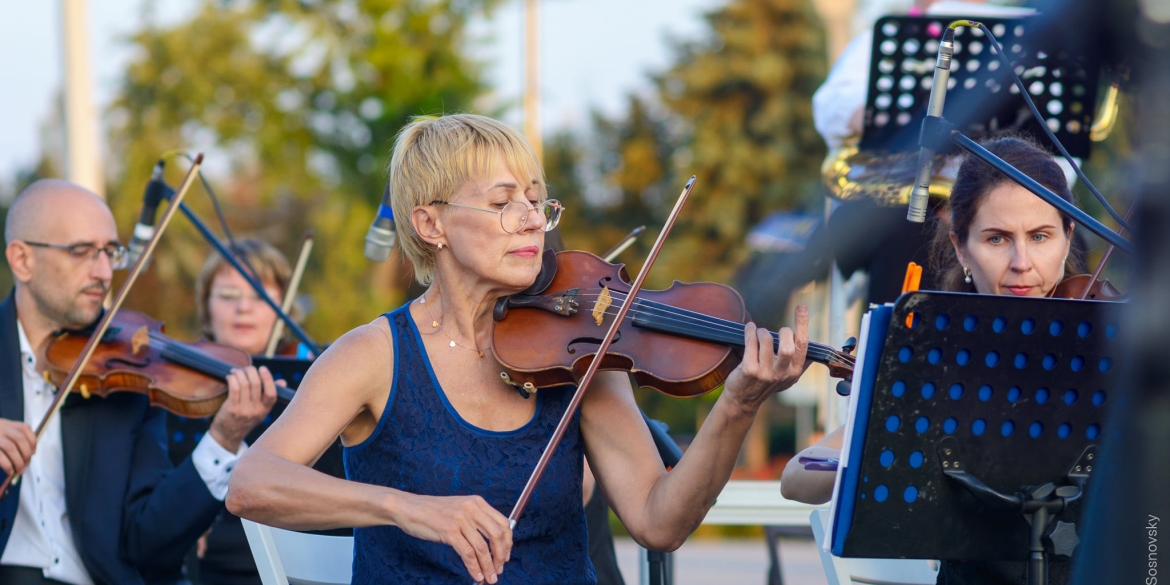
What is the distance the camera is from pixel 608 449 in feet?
7.05

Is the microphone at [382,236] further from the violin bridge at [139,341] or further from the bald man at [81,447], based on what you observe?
the violin bridge at [139,341]

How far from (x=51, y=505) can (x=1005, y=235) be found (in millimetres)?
2355

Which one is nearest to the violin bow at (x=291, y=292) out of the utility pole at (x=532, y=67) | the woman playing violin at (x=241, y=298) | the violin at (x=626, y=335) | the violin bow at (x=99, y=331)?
the woman playing violin at (x=241, y=298)

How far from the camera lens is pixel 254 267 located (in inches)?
152

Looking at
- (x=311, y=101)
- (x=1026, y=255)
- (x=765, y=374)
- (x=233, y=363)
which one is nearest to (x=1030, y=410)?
(x=765, y=374)

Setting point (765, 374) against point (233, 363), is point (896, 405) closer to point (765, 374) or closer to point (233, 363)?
point (765, 374)

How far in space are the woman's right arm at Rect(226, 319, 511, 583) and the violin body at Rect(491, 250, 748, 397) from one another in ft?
0.82

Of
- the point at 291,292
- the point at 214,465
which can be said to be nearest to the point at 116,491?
the point at 214,465

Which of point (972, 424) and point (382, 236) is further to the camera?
point (382, 236)

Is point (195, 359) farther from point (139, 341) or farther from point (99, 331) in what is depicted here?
point (99, 331)

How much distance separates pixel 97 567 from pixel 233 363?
24.6 inches

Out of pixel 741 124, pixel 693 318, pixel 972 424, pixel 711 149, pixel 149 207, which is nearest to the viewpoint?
pixel 972 424

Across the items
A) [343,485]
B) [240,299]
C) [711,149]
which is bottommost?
[711,149]

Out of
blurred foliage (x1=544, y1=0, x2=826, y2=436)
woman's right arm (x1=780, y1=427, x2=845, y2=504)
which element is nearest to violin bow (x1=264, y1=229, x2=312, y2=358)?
woman's right arm (x1=780, y1=427, x2=845, y2=504)
